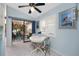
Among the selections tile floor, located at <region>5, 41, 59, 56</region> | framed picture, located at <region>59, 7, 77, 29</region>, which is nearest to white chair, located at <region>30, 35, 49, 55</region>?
tile floor, located at <region>5, 41, 59, 56</region>

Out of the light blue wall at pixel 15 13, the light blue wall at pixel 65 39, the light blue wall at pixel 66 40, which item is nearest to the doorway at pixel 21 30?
the light blue wall at pixel 15 13

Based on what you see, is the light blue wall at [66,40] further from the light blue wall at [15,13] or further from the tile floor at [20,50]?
the light blue wall at [15,13]

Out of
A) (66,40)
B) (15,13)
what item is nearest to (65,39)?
(66,40)

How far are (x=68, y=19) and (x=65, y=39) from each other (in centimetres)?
32

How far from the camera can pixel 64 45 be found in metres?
2.10

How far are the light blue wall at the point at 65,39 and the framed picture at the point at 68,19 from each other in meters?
0.05

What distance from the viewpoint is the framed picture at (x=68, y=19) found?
204cm

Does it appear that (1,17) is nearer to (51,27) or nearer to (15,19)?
(15,19)

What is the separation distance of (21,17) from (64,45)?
81cm

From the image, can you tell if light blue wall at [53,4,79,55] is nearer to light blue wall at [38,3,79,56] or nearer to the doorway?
light blue wall at [38,3,79,56]

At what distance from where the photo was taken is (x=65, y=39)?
2104 mm

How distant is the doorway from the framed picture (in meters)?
0.51

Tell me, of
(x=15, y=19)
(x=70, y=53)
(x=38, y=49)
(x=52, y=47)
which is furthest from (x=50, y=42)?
(x=15, y=19)

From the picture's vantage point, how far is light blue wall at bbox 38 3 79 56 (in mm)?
2039
